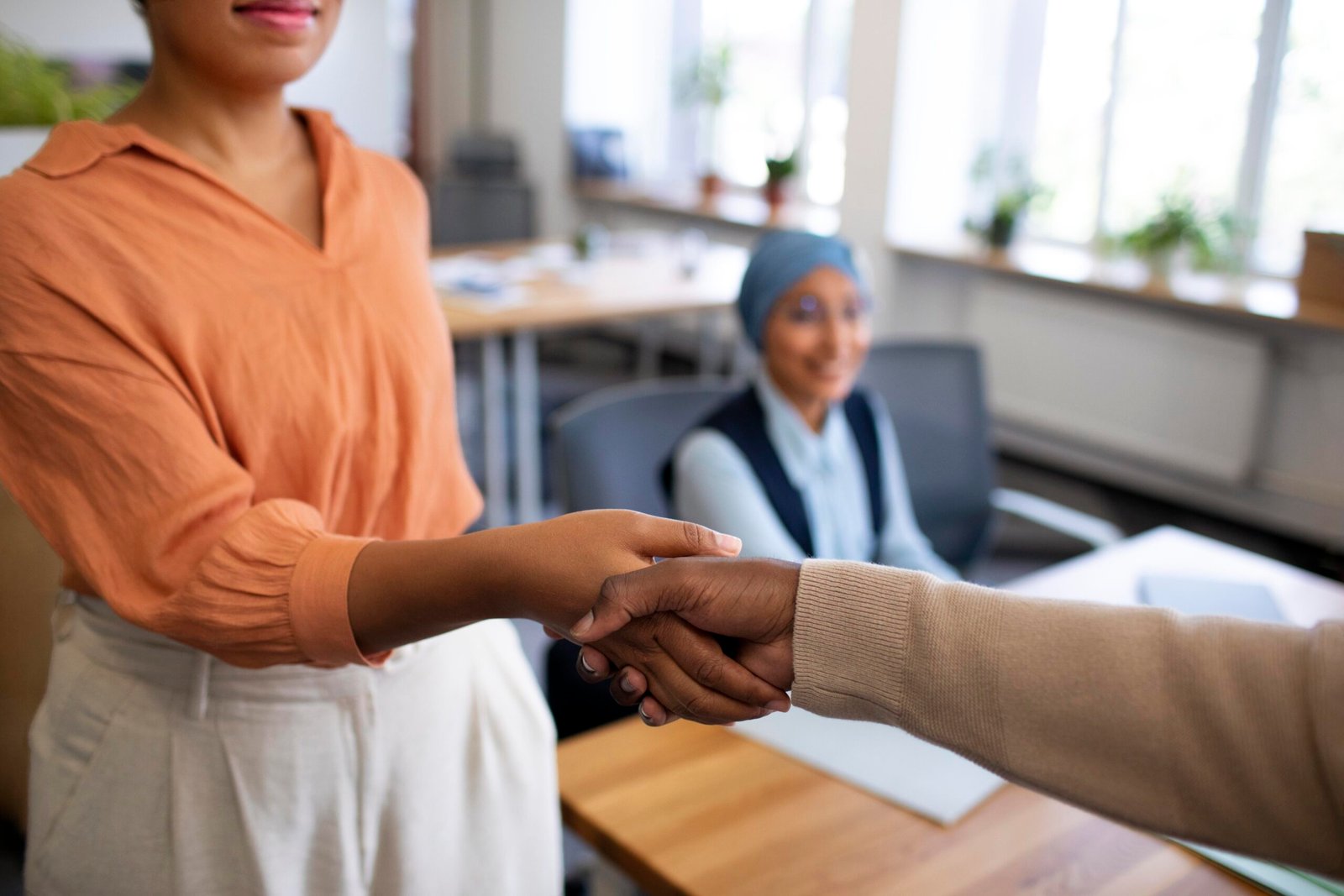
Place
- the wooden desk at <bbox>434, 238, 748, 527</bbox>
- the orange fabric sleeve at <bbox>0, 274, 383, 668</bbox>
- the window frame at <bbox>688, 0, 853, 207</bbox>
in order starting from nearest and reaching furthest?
the orange fabric sleeve at <bbox>0, 274, 383, 668</bbox> → the wooden desk at <bbox>434, 238, 748, 527</bbox> → the window frame at <bbox>688, 0, 853, 207</bbox>

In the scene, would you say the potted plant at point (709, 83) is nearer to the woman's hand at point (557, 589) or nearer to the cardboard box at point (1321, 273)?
Answer: the cardboard box at point (1321, 273)

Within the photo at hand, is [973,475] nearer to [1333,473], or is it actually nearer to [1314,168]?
[1333,473]

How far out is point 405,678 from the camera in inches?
42.6

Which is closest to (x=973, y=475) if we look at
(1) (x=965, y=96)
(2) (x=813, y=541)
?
(2) (x=813, y=541)

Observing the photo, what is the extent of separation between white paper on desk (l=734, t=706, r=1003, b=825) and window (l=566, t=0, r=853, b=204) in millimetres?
4596

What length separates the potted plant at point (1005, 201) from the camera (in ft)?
16.4

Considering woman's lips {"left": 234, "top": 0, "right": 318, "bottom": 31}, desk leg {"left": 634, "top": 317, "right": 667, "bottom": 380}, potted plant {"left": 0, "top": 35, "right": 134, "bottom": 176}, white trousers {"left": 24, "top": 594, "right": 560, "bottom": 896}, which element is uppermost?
woman's lips {"left": 234, "top": 0, "right": 318, "bottom": 31}

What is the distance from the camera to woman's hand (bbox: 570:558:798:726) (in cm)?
94

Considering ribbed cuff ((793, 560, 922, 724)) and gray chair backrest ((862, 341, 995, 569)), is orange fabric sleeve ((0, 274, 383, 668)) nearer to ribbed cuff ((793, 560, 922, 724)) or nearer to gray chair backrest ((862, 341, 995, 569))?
ribbed cuff ((793, 560, 922, 724))

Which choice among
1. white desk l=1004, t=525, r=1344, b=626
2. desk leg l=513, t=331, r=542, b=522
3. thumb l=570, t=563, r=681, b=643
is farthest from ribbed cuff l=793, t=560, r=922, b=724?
desk leg l=513, t=331, r=542, b=522

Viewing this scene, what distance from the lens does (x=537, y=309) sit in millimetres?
3674

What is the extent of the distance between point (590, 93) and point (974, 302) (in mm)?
3441

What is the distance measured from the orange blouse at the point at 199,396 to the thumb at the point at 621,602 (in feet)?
0.62

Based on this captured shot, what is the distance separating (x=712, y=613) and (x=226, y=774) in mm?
459
